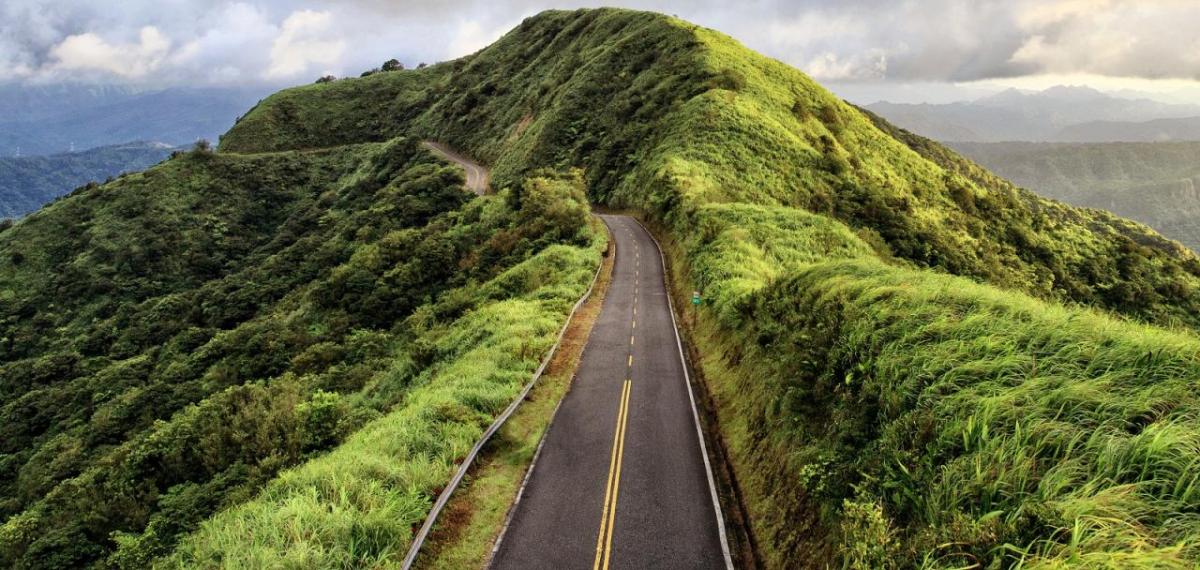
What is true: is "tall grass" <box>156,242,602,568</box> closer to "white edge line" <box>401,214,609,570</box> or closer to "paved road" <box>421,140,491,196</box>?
"white edge line" <box>401,214,609,570</box>

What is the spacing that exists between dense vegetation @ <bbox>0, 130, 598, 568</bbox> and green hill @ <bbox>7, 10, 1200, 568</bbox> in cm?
21

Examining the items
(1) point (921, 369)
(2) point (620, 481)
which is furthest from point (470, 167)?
(1) point (921, 369)

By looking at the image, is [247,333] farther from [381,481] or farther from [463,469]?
[381,481]

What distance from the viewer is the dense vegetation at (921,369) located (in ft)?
20.4

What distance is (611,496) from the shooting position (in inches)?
497

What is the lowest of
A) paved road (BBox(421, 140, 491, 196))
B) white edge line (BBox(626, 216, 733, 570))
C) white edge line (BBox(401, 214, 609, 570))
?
white edge line (BBox(626, 216, 733, 570))

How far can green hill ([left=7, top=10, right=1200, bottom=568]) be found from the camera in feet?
23.9

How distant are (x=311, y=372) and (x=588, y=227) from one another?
2069 centimetres

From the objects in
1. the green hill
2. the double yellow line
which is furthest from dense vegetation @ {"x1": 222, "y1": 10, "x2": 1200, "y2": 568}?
the double yellow line

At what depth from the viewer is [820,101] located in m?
69.8

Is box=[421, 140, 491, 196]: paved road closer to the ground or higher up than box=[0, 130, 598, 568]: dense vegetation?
higher up

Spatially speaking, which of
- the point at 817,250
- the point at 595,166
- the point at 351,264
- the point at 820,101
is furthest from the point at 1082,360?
the point at 820,101

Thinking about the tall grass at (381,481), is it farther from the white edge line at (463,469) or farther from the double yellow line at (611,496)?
the double yellow line at (611,496)

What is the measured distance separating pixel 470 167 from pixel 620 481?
237 feet
